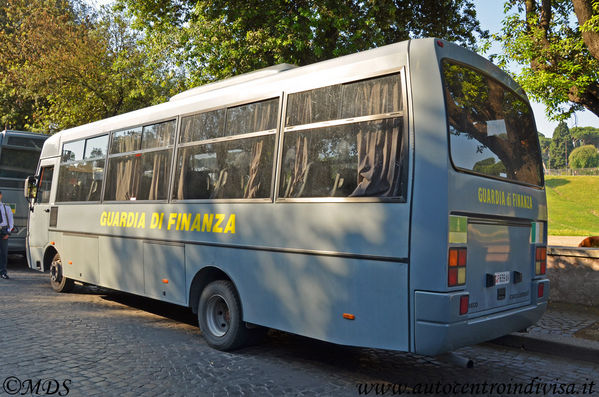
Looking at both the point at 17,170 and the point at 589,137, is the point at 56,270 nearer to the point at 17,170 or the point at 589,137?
the point at 17,170

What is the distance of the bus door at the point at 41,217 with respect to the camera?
9.92 meters

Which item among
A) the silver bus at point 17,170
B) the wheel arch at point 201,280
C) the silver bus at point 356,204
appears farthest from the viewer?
the silver bus at point 17,170

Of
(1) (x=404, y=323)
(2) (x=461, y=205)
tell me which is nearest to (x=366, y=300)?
(1) (x=404, y=323)

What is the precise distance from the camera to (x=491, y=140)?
497 cm

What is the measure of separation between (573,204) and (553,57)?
197 ft

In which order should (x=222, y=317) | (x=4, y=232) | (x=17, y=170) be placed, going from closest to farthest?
1. (x=222, y=317)
2. (x=4, y=232)
3. (x=17, y=170)

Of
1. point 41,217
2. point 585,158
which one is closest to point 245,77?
point 41,217

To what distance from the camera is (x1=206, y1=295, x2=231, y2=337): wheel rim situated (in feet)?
20.0

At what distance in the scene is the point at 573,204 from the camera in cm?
6362

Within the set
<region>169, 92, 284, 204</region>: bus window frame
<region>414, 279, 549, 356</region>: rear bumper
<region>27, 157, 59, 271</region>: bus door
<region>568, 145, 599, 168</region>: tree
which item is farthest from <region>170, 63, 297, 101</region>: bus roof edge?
<region>568, 145, 599, 168</region>: tree

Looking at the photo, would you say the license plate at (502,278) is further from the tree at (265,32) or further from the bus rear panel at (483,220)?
the tree at (265,32)

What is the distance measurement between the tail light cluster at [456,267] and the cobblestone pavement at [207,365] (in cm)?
73

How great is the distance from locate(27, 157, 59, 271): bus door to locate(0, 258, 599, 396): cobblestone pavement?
2.72 metres

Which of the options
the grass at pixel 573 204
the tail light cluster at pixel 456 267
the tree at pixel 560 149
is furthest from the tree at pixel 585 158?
the tail light cluster at pixel 456 267
